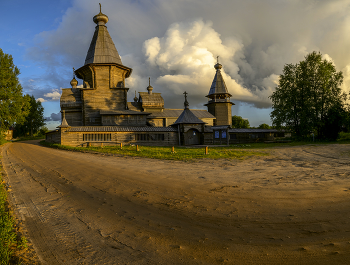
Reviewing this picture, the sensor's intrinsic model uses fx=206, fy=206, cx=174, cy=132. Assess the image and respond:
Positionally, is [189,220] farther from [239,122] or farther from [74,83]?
[239,122]

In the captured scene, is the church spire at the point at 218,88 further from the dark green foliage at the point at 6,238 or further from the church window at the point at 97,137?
the dark green foliage at the point at 6,238

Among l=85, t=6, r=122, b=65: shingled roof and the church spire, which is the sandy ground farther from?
the church spire

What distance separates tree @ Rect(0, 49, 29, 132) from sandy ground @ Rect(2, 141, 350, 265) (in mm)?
34586

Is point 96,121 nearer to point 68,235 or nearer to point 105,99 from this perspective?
point 105,99

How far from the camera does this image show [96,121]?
111 feet

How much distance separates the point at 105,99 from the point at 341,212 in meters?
34.2

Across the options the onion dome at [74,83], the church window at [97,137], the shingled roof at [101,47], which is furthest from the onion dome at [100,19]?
the church window at [97,137]

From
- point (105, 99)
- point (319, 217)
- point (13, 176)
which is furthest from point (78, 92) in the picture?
point (319, 217)

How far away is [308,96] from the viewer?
107ft

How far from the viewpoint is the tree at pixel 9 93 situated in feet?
112

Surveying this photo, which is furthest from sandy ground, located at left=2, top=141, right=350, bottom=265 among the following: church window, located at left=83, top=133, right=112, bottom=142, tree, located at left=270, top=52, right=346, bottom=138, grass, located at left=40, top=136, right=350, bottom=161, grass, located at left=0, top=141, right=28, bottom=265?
tree, located at left=270, top=52, right=346, bottom=138

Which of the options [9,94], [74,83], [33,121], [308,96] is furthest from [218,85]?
[33,121]

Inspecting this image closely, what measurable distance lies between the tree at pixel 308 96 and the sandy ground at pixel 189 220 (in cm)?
2811

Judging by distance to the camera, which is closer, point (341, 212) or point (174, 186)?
point (341, 212)
